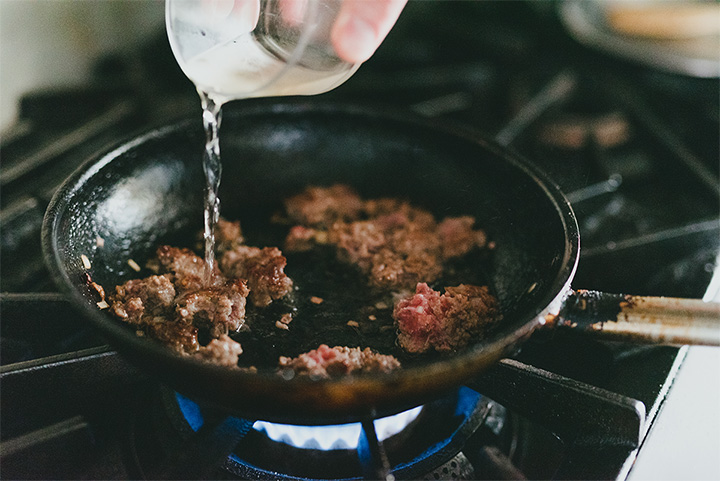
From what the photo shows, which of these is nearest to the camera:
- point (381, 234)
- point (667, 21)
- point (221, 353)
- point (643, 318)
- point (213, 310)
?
point (643, 318)

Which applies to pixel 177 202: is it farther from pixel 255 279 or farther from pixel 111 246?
pixel 255 279

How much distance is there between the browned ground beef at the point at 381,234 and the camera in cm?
139

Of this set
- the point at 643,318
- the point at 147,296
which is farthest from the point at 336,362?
the point at 643,318

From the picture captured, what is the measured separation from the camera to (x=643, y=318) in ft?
3.21

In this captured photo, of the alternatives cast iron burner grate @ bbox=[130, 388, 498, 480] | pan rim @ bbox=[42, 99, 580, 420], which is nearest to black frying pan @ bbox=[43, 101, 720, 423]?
pan rim @ bbox=[42, 99, 580, 420]

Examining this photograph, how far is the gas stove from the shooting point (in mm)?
1040

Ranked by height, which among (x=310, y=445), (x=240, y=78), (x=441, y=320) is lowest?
(x=310, y=445)

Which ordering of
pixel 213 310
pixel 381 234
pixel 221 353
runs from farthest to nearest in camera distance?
pixel 381 234
pixel 213 310
pixel 221 353

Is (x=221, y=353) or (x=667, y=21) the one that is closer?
(x=221, y=353)

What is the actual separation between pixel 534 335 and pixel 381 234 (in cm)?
58

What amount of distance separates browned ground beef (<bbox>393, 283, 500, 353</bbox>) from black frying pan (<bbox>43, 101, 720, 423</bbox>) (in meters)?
0.03

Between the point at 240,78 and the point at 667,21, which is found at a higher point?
the point at 240,78

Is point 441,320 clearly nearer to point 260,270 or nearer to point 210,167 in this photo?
point 260,270

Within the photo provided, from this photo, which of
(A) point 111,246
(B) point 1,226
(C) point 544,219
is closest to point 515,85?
(C) point 544,219
